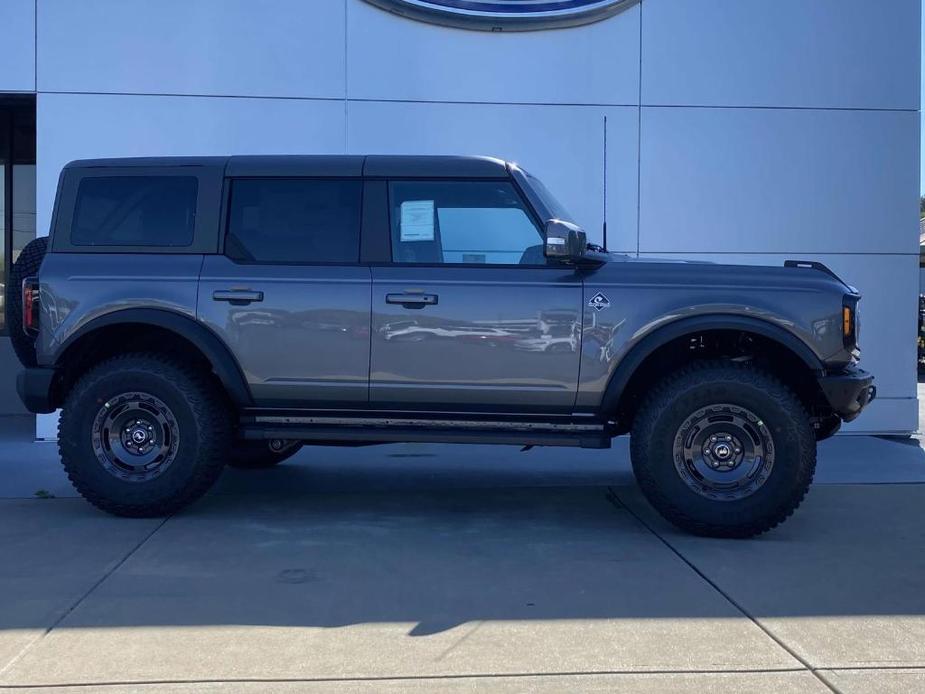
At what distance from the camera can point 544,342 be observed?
18.5 feet

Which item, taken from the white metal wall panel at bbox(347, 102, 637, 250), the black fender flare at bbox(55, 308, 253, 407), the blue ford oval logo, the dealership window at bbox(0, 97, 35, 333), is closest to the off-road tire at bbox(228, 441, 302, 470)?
the black fender flare at bbox(55, 308, 253, 407)

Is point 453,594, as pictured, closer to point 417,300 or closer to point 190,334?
point 417,300

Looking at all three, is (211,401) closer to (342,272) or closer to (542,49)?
(342,272)

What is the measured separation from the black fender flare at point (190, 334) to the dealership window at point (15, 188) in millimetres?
6627

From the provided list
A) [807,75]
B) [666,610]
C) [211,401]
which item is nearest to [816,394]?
[666,610]

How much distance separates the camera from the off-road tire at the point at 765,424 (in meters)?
5.46

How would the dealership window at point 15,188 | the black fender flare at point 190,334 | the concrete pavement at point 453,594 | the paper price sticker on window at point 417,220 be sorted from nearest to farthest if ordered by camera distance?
1. the concrete pavement at point 453,594
2. the black fender flare at point 190,334
3. the paper price sticker on window at point 417,220
4. the dealership window at point 15,188

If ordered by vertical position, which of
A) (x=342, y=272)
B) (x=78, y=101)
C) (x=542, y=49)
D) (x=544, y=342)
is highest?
(x=542, y=49)

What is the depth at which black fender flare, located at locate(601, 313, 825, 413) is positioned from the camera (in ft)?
18.0

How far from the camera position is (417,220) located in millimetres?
5945

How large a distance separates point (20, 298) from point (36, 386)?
0.74 m

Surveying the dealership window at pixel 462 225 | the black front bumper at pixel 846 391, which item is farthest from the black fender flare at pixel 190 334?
the black front bumper at pixel 846 391

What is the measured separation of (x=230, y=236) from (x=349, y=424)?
4.49ft

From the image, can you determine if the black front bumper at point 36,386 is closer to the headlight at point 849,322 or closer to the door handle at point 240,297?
the door handle at point 240,297
